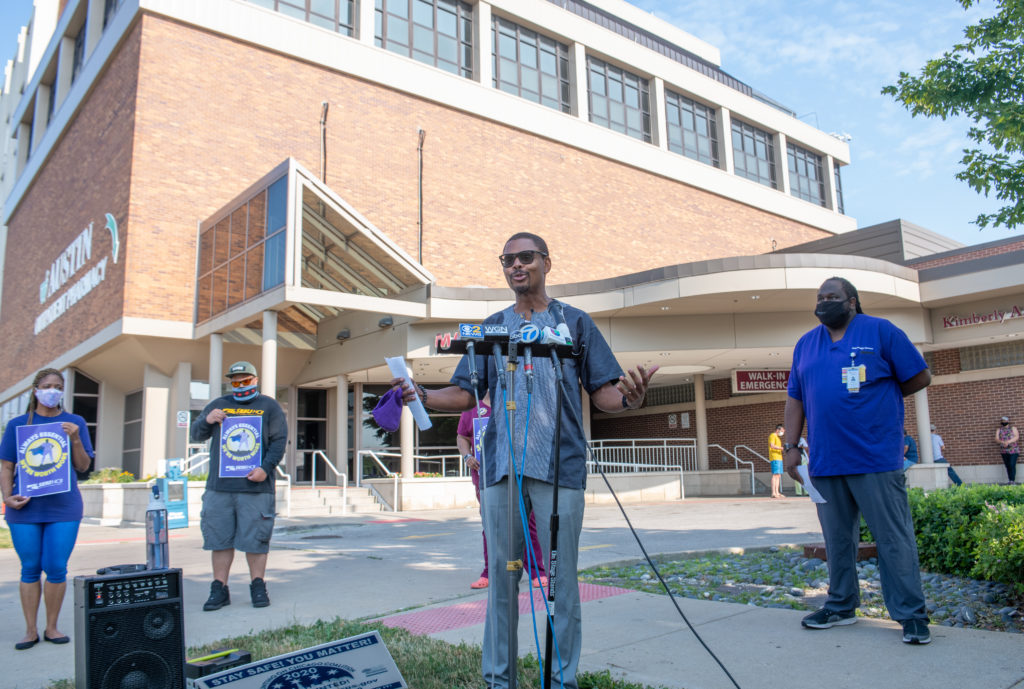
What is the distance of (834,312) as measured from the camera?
4.36 metres

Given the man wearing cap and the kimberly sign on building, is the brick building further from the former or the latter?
the man wearing cap

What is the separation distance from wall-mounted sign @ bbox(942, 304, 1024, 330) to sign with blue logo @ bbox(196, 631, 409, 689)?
65.0ft

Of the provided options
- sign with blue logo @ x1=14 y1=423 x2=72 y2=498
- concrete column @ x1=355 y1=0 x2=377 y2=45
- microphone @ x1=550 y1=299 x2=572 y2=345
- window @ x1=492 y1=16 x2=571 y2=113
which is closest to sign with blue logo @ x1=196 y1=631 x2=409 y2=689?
microphone @ x1=550 y1=299 x2=572 y2=345

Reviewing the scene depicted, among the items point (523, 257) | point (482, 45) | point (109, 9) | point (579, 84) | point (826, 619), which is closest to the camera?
point (523, 257)

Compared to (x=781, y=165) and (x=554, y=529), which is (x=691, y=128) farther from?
(x=554, y=529)

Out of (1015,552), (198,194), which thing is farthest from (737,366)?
(1015,552)

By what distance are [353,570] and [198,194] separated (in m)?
15.4

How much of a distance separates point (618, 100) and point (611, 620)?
2852cm

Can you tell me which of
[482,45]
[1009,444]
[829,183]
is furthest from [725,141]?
[1009,444]

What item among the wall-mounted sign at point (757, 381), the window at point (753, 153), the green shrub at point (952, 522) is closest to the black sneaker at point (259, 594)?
the green shrub at point (952, 522)

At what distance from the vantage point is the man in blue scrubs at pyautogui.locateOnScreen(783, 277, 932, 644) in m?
4.05

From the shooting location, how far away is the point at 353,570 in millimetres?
7645

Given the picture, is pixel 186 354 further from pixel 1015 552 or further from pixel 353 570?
pixel 1015 552

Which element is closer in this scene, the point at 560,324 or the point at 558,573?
the point at 558,573
